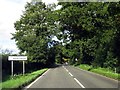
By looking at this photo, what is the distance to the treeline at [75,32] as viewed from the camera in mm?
40331

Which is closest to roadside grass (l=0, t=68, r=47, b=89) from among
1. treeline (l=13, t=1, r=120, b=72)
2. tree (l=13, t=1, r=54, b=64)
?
treeline (l=13, t=1, r=120, b=72)

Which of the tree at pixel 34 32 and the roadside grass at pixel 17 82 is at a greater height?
the tree at pixel 34 32

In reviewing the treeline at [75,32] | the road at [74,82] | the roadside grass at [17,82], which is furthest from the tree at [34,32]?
the roadside grass at [17,82]

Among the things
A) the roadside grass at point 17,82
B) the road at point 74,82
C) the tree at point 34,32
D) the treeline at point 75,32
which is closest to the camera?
the roadside grass at point 17,82

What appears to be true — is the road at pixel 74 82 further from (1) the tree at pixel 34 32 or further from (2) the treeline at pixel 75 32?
(1) the tree at pixel 34 32

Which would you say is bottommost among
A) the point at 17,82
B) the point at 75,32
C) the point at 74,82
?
the point at 74,82

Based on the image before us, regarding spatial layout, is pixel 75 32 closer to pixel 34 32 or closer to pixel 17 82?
pixel 34 32

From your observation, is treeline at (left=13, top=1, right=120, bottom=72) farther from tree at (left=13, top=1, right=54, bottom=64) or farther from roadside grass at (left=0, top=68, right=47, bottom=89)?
roadside grass at (left=0, top=68, right=47, bottom=89)

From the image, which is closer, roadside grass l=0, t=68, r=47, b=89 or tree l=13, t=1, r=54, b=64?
roadside grass l=0, t=68, r=47, b=89

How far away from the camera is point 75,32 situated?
61625mm

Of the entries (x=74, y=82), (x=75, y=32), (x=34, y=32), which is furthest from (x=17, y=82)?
(x=34, y=32)

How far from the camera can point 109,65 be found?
48.2 meters

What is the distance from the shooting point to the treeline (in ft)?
132

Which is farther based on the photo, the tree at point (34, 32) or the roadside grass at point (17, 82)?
the tree at point (34, 32)
